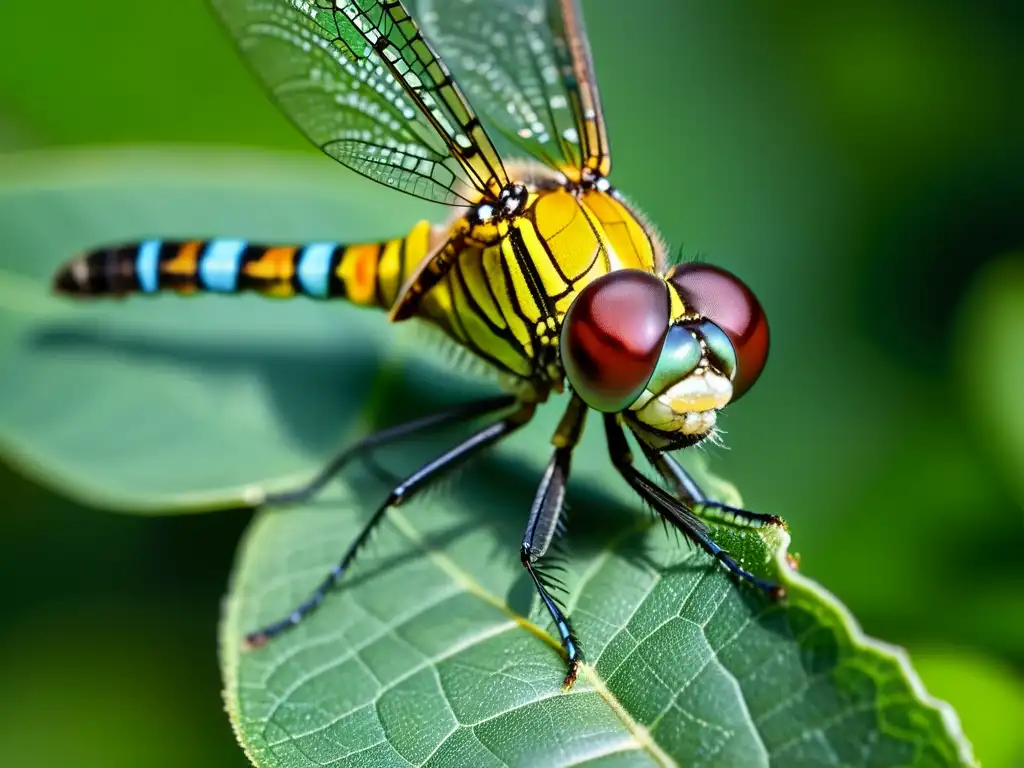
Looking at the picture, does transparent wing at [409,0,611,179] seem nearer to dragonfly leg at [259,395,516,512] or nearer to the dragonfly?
the dragonfly

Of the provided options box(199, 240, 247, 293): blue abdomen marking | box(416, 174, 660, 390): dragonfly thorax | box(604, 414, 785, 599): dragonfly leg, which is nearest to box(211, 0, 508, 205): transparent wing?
box(416, 174, 660, 390): dragonfly thorax

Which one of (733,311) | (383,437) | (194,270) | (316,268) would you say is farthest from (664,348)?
(194,270)

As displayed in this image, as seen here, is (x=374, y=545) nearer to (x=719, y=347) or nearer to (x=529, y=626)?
(x=529, y=626)

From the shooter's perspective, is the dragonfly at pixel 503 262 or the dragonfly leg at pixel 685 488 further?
the dragonfly leg at pixel 685 488

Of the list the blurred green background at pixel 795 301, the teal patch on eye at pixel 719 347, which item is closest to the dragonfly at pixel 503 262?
the teal patch on eye at pixel 719 347

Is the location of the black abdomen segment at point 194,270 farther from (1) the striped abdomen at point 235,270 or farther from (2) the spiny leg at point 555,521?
(2) the spiny leg at point 555,521
